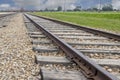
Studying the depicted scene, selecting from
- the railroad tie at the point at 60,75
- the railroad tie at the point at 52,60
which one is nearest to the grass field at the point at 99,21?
the railroad tie at the point at 52,60

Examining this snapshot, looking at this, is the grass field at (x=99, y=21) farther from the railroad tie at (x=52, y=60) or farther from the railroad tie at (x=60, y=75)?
the railroad tie at (x=60, y=75)

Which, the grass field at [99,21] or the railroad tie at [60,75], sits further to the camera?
the grass field at [99,21]

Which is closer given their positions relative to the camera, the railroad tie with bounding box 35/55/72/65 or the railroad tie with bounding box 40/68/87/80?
the railroad tie with bounding box 40/68/87/80

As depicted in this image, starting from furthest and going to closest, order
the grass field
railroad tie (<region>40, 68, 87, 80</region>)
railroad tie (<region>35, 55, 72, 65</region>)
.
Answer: the grass field < railroad tie (<region>35, 55, 72, 65</region>) < railroad tie (<region>40, 68, 87, 80</region>)

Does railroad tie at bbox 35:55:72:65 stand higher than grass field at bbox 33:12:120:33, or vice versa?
railroad tie at bbox 35:55:72:65

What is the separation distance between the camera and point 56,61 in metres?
5.41

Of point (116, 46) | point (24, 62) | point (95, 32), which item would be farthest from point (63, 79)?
point (95, 32)

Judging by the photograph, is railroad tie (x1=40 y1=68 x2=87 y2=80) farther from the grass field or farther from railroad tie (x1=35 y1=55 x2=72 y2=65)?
the grass field

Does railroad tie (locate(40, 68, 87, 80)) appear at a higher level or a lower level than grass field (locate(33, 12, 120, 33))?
higher

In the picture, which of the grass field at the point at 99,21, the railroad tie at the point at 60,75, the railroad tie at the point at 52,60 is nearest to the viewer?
the railroad tie at the point at 60,75

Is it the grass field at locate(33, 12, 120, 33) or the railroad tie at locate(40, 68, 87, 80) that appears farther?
the grass field at locate(33, 12, 120, 33)

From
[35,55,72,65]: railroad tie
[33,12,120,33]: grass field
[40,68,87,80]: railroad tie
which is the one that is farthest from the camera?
[33,12,120,33]: grass field

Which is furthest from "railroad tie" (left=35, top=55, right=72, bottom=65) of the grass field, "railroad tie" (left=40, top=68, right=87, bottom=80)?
the grass field

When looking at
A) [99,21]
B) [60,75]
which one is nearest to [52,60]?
[60,75]
